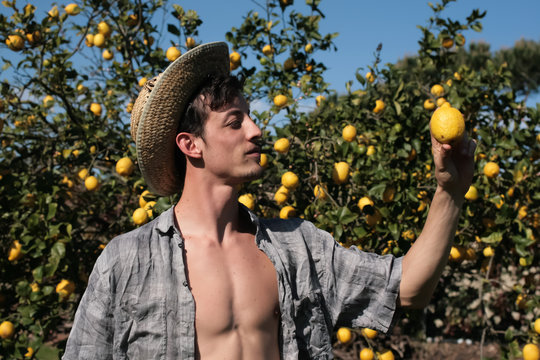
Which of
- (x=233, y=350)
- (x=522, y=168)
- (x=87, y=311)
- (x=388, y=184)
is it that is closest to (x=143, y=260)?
(x=87, y=311)

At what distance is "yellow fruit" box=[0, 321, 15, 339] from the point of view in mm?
2541

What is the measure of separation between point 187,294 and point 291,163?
1488mm

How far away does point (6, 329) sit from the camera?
2539 mm

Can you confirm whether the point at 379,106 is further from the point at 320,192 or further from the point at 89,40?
the point at 89,40

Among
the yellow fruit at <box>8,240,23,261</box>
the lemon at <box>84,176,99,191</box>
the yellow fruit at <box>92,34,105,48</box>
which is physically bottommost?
the yellow fruit at <box>8,240,23,261</box>

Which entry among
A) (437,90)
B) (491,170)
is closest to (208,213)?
(491,170)

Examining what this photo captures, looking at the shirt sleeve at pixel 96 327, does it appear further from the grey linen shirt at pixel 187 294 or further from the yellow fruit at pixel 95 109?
the yellow fruit at pixel 95 109

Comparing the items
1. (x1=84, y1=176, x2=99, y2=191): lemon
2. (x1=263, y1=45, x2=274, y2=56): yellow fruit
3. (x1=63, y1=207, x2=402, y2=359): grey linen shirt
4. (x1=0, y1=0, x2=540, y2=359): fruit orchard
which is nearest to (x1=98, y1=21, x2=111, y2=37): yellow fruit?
(x1=0, y1=0, x2=540, y2=359): fruit orchard

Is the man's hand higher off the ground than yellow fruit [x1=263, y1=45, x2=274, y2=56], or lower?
lower

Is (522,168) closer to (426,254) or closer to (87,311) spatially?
(426,254)

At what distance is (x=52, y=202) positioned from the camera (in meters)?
2.62

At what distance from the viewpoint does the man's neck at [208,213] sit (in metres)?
1.56

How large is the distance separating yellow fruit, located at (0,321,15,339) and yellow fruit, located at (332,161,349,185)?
1734 mm

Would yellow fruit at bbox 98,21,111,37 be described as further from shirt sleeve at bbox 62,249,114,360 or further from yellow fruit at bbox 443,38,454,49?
shirt sleeve at bbox 62,249,114,360
